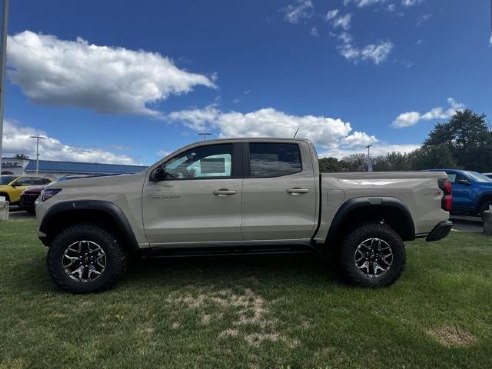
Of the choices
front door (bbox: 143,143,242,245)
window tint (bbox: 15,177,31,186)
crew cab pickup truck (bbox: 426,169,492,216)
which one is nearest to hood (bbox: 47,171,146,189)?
front door (bbox: 143,143,242,245)

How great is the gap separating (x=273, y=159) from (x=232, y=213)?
2.82 ft

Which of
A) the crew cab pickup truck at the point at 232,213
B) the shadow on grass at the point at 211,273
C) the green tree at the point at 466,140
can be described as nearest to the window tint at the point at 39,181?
the shadow on grass at the point at 211,273

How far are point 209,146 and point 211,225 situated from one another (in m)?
1.00

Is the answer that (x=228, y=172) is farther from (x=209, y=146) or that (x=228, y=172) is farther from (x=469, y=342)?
(x=469, y=342)

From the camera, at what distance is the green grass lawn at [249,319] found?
3053mm

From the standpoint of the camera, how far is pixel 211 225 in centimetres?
453

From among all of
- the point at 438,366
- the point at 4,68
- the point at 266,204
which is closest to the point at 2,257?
the point at 266,204

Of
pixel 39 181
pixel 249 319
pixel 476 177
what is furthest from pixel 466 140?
pixel 249 319

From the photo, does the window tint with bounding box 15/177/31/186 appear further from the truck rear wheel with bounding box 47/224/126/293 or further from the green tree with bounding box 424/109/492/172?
the green tree with bounding box 424/109/492/172

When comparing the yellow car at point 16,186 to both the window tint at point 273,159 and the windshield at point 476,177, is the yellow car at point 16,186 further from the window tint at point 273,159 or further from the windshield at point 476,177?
the windshield at point 476,177

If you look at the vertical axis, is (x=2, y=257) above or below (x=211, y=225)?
below

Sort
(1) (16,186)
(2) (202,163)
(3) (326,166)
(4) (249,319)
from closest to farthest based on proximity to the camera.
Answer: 1. (4) (249,319)
2. (2) (202,163)
3. (3) (326,166)
4. (1) (16,186)

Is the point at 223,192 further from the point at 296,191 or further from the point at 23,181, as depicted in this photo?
the point at 23,181

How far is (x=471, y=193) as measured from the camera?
1105 centimetres
